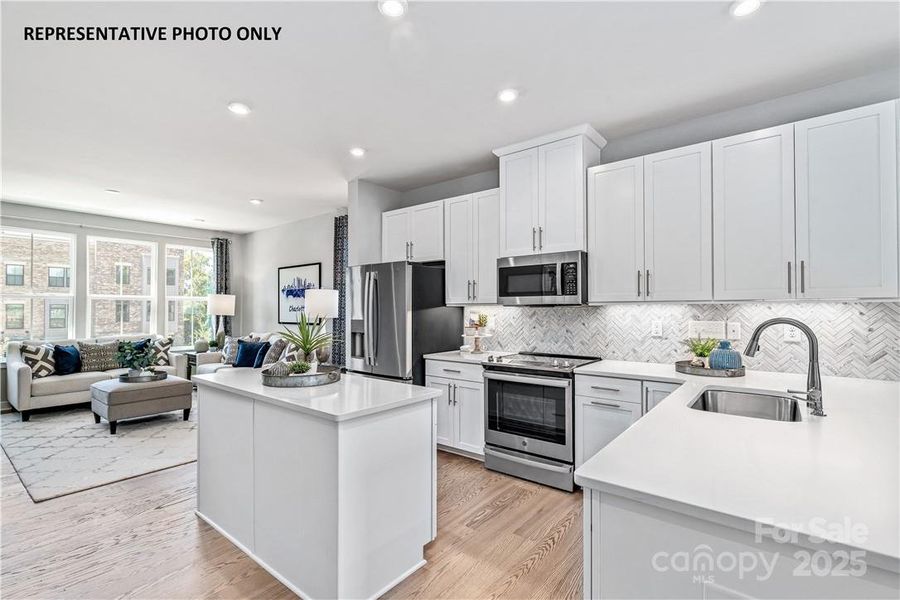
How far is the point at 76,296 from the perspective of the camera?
5.84 meters

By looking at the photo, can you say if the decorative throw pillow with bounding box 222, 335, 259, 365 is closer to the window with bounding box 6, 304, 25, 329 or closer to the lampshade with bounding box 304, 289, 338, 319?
the window with bounding box 6, 304, 25, 329

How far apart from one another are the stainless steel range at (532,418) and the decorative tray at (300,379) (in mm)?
1436

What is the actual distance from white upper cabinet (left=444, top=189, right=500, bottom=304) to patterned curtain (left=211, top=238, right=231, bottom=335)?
5013 mm

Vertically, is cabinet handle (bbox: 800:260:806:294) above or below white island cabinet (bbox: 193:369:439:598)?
above

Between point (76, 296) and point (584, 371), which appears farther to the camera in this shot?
point (76, 296)

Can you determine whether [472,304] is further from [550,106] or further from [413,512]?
[413,512]

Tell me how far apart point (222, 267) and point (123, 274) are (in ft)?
4.47

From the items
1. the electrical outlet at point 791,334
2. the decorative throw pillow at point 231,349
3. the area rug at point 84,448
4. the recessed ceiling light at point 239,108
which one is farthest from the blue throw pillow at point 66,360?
the electrical outlet at point 791,334

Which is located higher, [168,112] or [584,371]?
[168,112]

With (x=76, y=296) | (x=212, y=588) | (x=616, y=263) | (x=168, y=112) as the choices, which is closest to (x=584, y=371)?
(x=616, y=263)

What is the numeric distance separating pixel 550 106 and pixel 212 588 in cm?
327

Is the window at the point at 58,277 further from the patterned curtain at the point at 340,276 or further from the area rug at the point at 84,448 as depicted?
the patterned curtain at the point at 340,276

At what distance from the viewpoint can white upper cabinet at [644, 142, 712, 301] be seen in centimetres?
270

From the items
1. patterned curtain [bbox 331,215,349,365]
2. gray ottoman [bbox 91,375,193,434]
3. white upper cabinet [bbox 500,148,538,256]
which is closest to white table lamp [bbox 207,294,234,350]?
gray ottoman [bbox 91,375,193,434]
